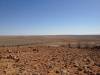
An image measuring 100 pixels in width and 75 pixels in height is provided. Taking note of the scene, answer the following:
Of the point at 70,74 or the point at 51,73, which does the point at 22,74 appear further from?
the point at 70,74

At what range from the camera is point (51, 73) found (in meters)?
10.7

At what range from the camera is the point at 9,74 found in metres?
10.0

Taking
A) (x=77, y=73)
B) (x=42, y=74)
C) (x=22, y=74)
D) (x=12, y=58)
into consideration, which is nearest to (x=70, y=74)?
(x=77, y=73)

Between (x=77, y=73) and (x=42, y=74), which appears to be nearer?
(x=42, y=74)

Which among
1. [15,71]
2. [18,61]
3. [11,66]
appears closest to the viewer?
[15,71]

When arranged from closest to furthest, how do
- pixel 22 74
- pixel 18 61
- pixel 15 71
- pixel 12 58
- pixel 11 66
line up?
pixel 22 74
pixel 15 71
pixel 11 66
pixel 18 61
pixel 12 58

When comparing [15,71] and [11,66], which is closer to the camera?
[15,71]

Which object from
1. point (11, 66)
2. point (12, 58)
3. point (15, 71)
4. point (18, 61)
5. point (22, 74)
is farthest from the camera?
point (12, 58)

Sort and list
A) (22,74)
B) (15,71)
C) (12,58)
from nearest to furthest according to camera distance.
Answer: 1. (22,74)
2. (15,71)
3. (12,58)

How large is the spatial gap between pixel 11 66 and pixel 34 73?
2.70 meters

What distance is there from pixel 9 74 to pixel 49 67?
3.19 metres

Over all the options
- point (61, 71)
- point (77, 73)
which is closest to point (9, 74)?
point (61, 71)

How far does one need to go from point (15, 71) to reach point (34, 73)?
1394 millimetres

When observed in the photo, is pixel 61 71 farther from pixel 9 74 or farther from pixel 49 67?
pixel 9 74
